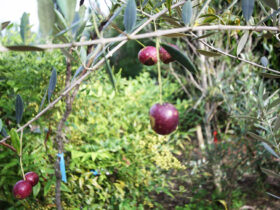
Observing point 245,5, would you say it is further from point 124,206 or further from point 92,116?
point 92,116

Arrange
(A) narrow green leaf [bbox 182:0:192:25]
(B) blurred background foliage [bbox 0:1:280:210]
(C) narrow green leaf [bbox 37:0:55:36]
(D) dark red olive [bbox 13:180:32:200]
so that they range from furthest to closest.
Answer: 1. (B) blurred background foliage [bbox 0:1:280:210]
2. (D) dark red olive [bbox 13:180:32:200]
3. (A) narrow green leaf [bbox 182:0:192:25]
4. (C) narrow green leaf [bbox 37:0:55:36]

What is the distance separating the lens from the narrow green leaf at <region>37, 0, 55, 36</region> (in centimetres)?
36

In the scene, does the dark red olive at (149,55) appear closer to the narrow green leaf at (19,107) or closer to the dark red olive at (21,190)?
the narrow green leaf at (19,107)

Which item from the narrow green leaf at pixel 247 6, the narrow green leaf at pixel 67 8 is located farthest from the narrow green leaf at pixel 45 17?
the narrow green leaf at pixel 247 6

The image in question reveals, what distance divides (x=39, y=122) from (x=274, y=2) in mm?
1244

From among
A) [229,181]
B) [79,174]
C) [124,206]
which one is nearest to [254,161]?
[229,181]

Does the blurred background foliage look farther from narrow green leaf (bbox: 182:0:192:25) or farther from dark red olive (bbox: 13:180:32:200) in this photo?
dark red olive (bbox: 13:180:32:200)

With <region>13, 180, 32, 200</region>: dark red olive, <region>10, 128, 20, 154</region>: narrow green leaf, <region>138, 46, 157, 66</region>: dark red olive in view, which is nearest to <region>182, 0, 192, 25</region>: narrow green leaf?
<region>138, 46, 157, 66</region>: dark red olive

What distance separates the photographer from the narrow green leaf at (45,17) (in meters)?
0.36

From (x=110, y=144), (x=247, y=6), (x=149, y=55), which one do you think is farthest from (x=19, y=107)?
(x=110, y=144)

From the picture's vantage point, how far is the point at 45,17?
14.4 inches

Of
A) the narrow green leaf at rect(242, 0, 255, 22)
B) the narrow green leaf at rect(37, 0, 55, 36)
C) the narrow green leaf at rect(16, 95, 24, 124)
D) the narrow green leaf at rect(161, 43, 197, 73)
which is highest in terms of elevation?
the narrow green leaf at rect(242, 0, 255, 22)

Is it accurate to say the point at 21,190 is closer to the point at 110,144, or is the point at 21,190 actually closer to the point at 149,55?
the point at 149,55

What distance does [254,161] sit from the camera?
7.84 ft
